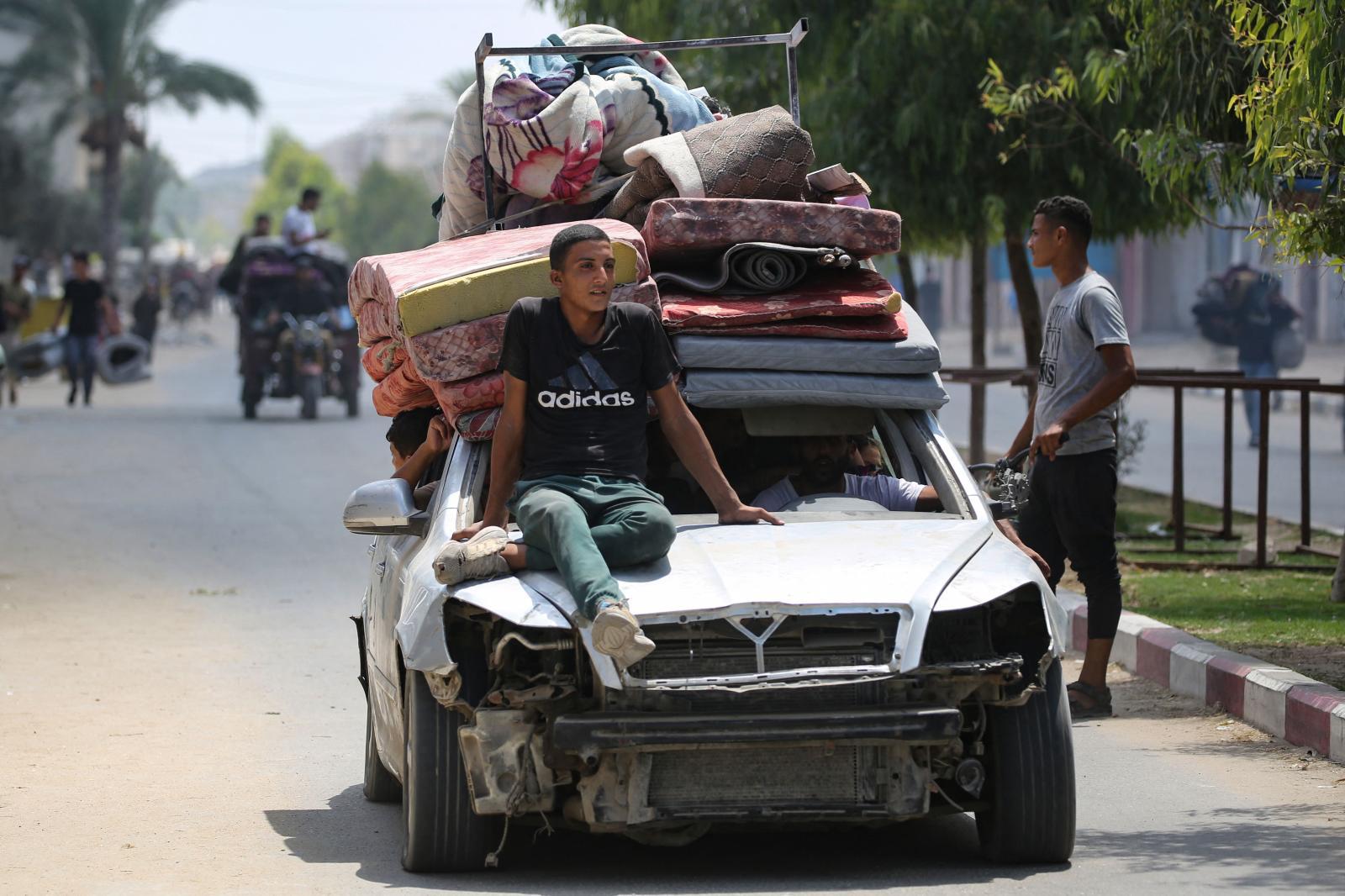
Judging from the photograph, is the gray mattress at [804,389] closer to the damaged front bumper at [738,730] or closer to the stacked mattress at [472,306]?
the stacked mattress at [472,306]

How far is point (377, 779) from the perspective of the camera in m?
6.70

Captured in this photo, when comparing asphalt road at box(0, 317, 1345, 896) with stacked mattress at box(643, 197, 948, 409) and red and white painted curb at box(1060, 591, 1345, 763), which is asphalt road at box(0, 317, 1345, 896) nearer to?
red and white painted curb at box(1060, 591, 1345, 763)

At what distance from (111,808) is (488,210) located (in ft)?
8.49

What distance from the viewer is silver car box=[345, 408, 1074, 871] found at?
199 inches

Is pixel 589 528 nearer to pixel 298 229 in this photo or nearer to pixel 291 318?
pixel 291 318

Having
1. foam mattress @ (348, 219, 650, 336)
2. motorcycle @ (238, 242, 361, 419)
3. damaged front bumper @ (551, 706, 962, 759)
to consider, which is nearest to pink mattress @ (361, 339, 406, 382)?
foam mattress @ (348, 219, 650, 336)

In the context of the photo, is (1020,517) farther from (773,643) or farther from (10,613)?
(10,613)

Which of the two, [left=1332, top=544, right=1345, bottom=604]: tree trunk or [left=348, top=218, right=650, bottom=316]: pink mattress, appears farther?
[left=1332, top=544, right=1345, bottom=604]: tree trunk

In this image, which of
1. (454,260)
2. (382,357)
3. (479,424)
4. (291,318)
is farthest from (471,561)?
(291,318)

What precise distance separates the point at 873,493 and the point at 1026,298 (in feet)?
28.8

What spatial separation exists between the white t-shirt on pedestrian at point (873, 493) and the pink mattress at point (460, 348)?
2.28 ft

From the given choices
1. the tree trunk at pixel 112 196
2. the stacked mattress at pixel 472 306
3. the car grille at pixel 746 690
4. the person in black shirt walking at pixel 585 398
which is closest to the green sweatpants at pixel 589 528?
the person in black shirt walking at pixel 585 398

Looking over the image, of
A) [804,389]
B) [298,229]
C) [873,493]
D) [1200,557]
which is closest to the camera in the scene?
[804,389]

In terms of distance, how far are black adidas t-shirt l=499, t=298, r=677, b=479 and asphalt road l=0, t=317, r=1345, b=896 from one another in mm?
1174
